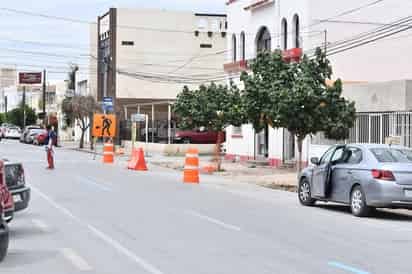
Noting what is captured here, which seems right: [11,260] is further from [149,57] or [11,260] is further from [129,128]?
[149,57]

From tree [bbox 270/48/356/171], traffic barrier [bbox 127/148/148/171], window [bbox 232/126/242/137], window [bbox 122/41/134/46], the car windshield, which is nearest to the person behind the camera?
the car windshield

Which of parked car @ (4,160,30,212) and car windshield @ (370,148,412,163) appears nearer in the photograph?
parked car @ (4,160,30,212)

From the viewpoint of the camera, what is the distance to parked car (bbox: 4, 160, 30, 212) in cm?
1328

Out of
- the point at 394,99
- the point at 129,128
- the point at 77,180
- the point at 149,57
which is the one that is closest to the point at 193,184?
the point at 77,180

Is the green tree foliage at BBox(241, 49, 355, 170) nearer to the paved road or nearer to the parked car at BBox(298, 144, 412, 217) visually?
the paved road

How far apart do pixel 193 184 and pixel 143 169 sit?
7.88 m

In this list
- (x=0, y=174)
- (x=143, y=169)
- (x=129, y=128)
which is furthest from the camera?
(x=129, y=128)

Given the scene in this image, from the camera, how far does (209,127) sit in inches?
1609

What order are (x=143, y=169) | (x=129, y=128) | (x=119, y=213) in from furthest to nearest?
(x=129, y=128) < (x=143, y=169) < (x=119, y=213)

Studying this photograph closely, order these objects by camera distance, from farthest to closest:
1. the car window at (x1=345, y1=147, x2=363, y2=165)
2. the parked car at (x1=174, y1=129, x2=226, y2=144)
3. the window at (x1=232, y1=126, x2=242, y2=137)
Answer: the parked car at (x1=174, y1=129, x2=226, y2=144) < the window at (x1=232, y1=126, x2=242, y2=137) < the car window at (x1=345, y1=147, x2=363, y2=165)

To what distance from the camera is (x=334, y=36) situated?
35.2m

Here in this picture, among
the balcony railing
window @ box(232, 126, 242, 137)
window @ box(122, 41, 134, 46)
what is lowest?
window @ box(232, 126, 242, 137)

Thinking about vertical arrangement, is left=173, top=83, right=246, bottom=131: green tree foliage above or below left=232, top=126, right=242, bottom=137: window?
above

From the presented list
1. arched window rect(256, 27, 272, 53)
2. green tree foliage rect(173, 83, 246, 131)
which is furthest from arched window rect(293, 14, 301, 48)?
green tree foliage rect(173, 83, 246, 131)
